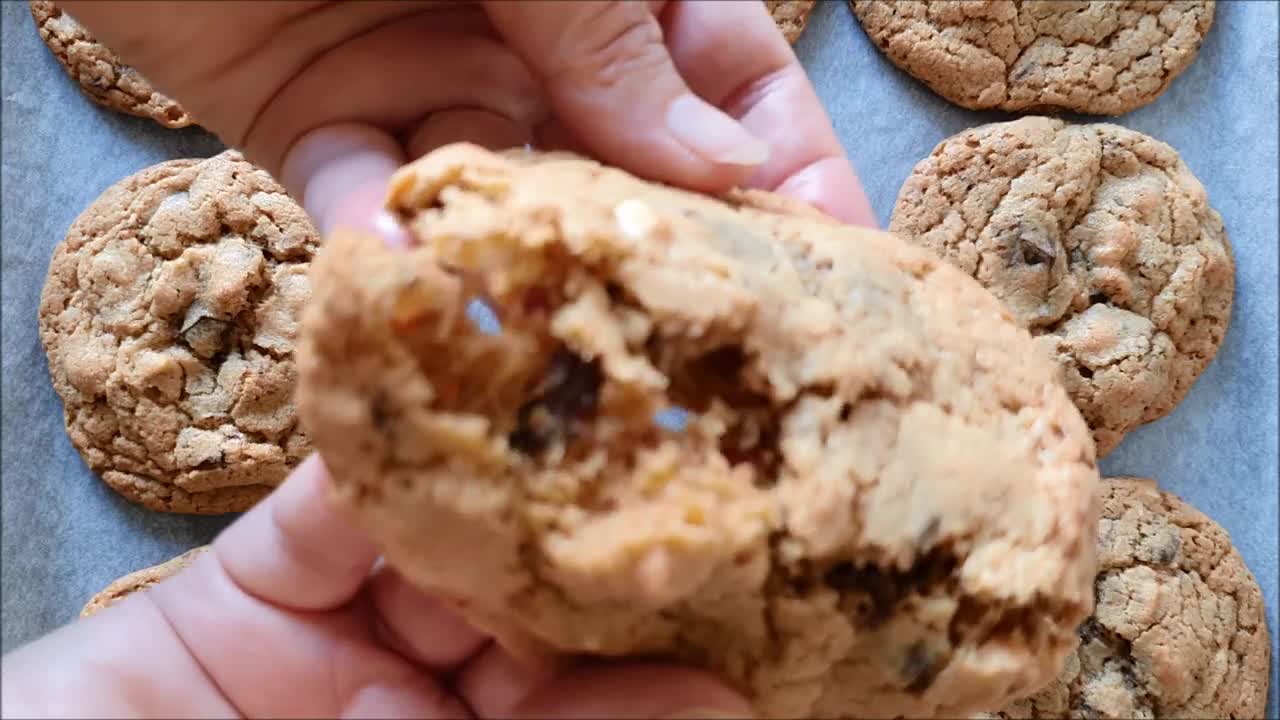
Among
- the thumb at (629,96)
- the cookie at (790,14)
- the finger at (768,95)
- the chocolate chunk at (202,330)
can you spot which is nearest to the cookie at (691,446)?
the thumb at (629,96)

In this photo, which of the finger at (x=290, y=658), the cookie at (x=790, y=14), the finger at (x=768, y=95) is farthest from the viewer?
the cookie at (x=790, y=14)

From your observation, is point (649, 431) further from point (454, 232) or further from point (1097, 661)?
point (1097, 661)

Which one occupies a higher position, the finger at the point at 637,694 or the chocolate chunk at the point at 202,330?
the finger at the point at 637,694

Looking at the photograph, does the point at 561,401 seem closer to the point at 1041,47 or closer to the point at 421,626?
the point at 421,626

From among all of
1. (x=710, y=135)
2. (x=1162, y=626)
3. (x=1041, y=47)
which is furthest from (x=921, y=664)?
(x=1041, y=47)

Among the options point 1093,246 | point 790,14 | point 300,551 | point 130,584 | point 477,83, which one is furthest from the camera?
point 790,14

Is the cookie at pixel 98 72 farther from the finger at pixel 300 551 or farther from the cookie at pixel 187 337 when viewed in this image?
the finger at pixel 300 551

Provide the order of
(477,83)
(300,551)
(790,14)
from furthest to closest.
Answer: (790,14) → (477,83) → (300,551)
